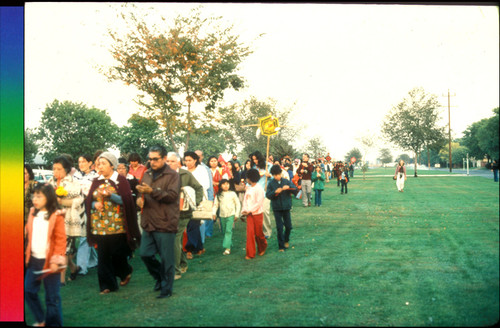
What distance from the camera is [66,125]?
28.0 feet

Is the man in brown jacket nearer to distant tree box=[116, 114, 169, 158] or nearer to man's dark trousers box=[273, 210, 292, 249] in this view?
distant tree box=[116, 114, 169, 158]

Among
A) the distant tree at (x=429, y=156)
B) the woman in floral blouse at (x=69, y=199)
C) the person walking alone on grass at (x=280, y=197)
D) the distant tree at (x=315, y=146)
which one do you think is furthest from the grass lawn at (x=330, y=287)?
the distant tree at (x=315, y=146)

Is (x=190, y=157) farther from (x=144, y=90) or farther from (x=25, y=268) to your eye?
(x=25, y=268)

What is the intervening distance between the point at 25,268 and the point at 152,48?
16.0ft

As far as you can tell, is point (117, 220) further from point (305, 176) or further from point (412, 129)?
point (412, 129)

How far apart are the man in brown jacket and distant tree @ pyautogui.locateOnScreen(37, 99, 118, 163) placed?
1691 millimetres

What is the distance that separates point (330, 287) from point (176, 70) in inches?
197

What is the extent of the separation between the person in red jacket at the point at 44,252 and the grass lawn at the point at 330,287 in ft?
0.91

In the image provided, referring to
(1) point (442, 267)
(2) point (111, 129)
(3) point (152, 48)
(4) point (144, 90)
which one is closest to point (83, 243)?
(2) point (111, 129)

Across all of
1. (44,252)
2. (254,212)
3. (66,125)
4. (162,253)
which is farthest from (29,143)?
(254,212)

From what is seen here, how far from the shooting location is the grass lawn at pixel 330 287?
4961 millimetres

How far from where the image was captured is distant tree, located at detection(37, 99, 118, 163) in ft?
22.0

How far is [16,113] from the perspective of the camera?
524cm

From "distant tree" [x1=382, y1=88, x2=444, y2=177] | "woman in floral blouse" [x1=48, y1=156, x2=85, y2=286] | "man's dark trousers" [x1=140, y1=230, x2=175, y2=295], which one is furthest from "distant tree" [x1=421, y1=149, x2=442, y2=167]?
"man's dark trousers" [x1=140, y1=230, x2=175, y2=295]
